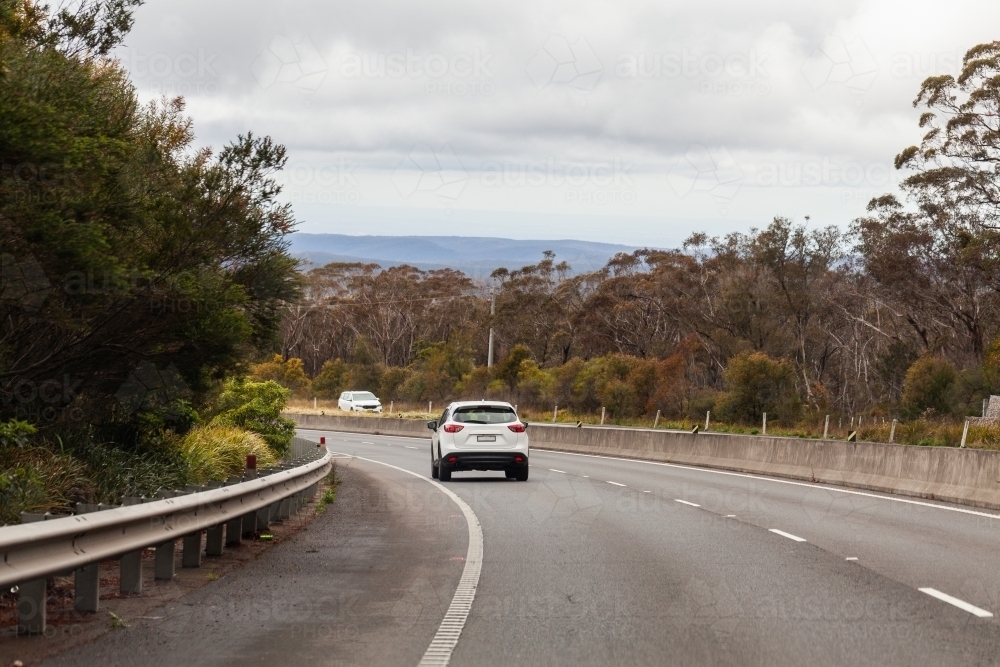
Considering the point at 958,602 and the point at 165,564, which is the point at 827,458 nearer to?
the point at 958,602

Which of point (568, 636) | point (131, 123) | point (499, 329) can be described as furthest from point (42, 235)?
point (499, 329)

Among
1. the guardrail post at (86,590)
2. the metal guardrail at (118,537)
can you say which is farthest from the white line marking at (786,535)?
the guardrail post at (86,590)

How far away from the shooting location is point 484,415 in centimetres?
2678

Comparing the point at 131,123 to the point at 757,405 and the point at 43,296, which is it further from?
the point at 757,405

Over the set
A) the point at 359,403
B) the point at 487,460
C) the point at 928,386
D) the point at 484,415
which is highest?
the point at 928,386

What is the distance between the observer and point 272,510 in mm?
16484

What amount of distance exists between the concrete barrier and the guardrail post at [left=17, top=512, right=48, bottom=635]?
15398 mm

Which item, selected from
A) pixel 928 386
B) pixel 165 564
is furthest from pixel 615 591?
pixel 928 386

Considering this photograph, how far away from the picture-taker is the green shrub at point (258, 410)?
28141mm

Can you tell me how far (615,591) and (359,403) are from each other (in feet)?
223

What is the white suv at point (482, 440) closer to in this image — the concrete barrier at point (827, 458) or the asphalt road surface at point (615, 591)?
the concrete barrier at point (827, 458)

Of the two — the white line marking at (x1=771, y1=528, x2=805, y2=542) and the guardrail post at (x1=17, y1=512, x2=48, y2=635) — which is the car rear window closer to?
the white line marking at (x1=771, y1=528, x2=805, y2=542)

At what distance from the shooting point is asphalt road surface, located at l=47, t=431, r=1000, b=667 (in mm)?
8016

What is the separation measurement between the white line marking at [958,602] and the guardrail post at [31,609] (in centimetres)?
616
